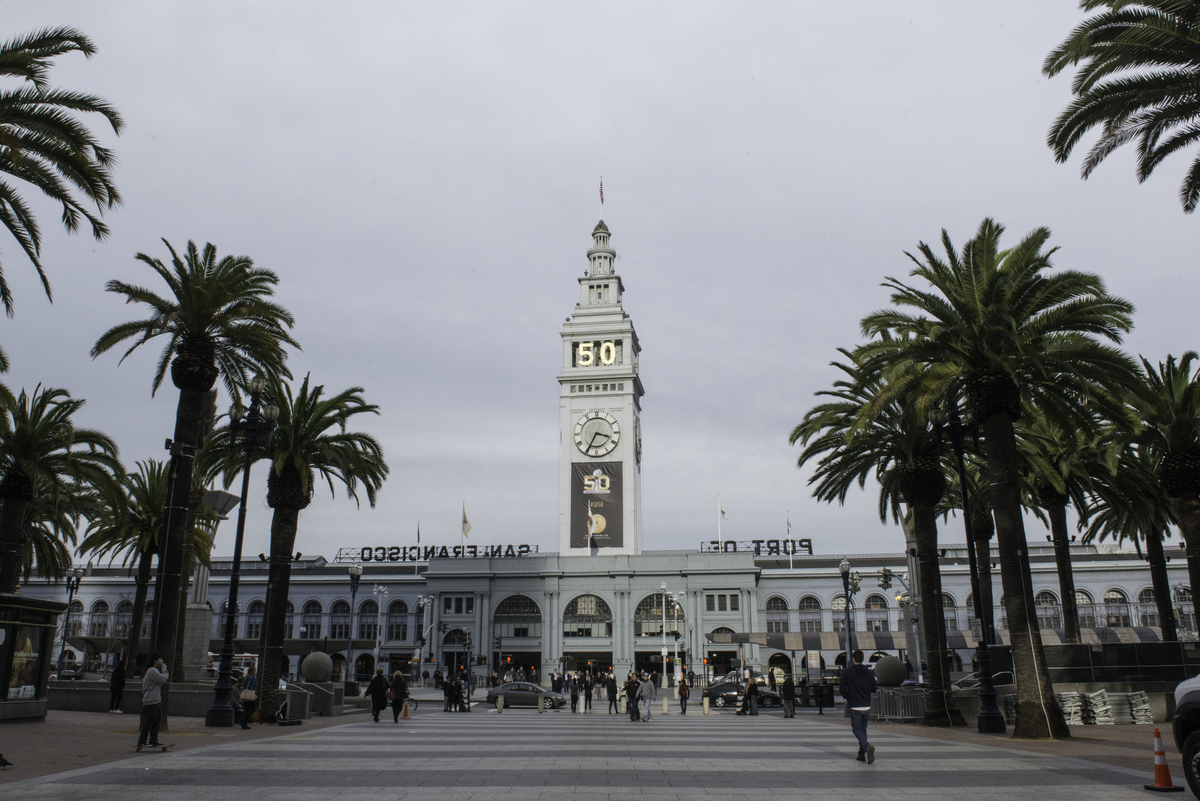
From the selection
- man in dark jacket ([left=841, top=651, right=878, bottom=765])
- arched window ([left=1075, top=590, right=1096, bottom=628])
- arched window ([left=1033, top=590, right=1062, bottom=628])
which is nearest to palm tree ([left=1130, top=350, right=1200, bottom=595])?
man in dark jacket ([left=841, top=651, right=878, bottom=765])

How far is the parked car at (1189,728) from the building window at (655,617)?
244ft

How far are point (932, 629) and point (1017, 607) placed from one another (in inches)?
252

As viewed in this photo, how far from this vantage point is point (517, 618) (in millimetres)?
87188

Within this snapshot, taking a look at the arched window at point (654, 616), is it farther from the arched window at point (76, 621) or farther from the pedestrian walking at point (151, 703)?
the pedestrian walking at point (151, 703)

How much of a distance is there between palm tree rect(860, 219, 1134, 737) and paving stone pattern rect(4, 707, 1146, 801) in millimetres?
5019

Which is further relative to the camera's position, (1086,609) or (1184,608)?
(1086,609)

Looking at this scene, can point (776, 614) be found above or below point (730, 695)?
above

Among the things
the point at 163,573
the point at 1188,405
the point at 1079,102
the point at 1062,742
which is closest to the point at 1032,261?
the point at 1079,102

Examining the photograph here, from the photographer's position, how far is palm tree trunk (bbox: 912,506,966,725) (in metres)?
26.5

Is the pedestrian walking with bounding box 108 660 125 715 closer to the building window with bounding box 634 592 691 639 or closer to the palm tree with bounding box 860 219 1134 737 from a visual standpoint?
the palm tree with bounding box 860 219 1134 737

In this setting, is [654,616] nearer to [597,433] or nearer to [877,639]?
[597,433]

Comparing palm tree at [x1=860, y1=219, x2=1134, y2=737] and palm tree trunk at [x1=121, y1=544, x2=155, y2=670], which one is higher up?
palm tree at [x1=860, y1=219, x2=1134, y2=737]

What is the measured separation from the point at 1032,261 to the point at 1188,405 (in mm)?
10317

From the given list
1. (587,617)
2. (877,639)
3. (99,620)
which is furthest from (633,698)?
(99,620)
